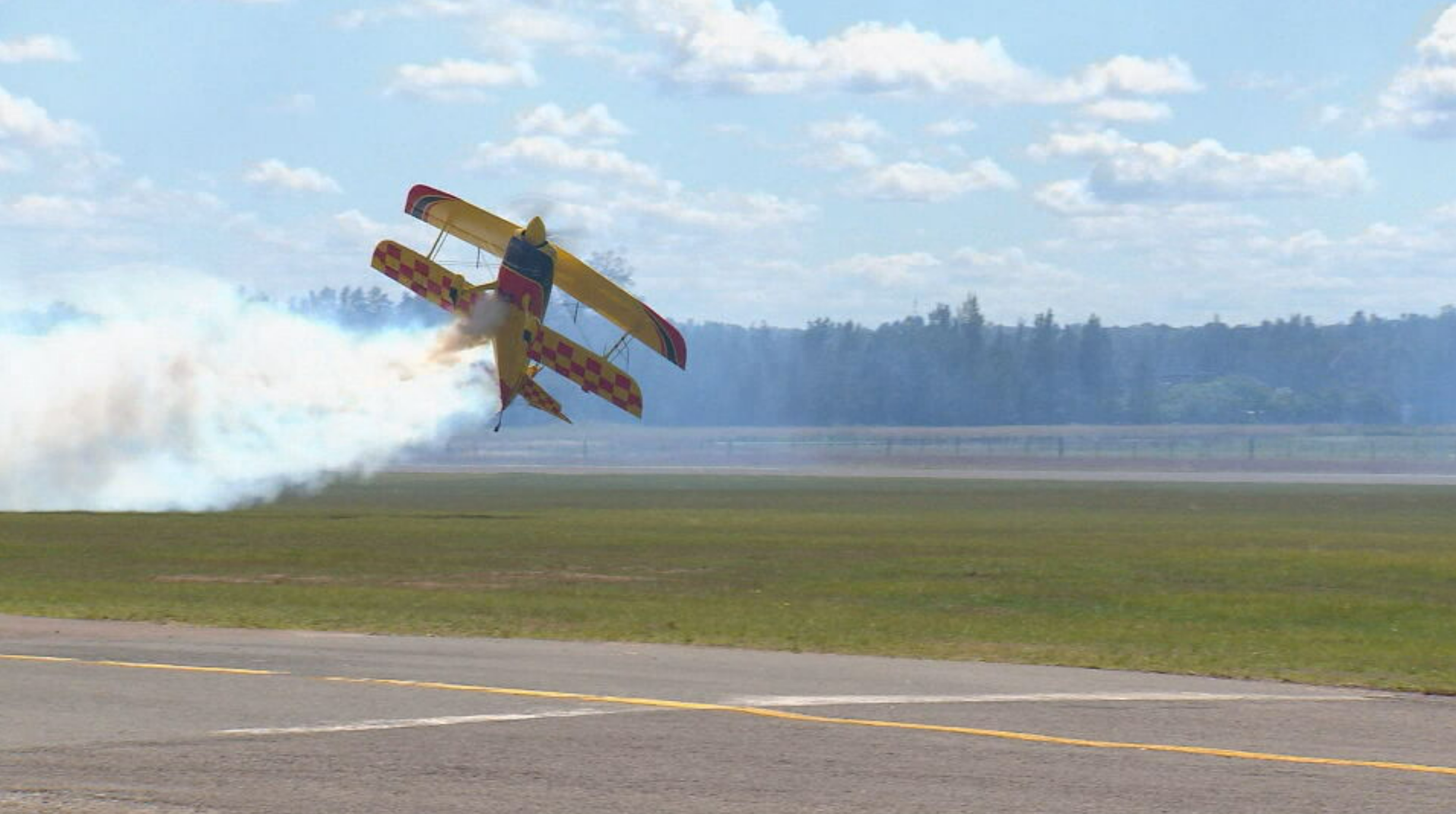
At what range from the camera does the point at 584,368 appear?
5309cm

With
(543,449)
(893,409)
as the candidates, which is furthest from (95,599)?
(893,409)

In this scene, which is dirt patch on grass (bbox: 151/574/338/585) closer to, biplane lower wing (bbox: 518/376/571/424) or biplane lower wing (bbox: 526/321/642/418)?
biplane lower wing (bbox: 526/321/642/418)

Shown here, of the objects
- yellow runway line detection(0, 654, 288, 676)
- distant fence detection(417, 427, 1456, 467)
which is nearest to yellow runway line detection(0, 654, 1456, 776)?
yellow runway line detection(0, 654, 288, 676)

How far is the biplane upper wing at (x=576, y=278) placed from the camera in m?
51.3

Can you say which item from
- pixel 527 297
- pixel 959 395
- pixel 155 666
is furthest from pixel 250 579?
pixel 959 395

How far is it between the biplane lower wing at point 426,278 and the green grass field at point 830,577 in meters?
6.55

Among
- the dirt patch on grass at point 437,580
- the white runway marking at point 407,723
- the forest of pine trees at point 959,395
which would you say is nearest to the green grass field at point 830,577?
the dirt patch on grass at point 437,580

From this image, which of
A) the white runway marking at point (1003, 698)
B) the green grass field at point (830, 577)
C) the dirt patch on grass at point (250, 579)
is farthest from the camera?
the dirt patch on grass at point (250, 579)

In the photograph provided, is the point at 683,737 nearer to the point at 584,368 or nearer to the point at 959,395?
the point at 584,368

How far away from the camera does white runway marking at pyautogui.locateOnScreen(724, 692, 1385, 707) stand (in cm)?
1383

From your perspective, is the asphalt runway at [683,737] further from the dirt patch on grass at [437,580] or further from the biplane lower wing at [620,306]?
the biplane lower wing at [620,306]

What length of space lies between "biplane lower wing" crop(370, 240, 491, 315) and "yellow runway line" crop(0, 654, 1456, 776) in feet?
116

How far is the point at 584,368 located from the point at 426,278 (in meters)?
5.46

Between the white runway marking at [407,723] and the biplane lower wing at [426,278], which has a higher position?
the biplane lower wing at [426,278]
